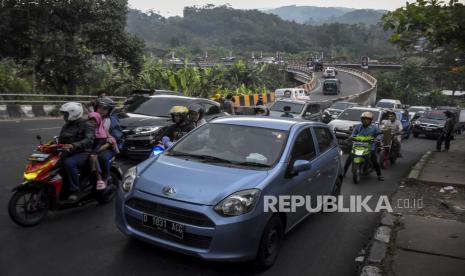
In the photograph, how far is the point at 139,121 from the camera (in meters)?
10.7

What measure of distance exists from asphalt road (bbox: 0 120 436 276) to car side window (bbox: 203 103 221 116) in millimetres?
5531

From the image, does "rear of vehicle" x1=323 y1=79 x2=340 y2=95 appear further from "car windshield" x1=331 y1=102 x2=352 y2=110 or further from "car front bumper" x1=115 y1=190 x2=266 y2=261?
"car front bumper" x1=115 y1=190 x2=266 y2=261

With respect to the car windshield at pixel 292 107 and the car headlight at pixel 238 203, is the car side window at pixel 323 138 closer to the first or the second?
the car headlight at pixel 238 203

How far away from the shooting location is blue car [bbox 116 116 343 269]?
4699 millimetres

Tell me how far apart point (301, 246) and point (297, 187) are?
82 centimetres

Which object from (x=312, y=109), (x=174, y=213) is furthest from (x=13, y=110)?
(x=174, y=213)

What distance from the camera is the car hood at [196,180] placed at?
4.77m

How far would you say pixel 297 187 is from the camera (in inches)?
230

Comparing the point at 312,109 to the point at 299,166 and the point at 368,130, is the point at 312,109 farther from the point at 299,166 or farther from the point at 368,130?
the point at 299,166

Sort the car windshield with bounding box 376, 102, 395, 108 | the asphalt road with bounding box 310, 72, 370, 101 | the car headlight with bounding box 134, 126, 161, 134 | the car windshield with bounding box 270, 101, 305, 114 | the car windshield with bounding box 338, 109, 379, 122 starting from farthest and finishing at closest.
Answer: the asphalt road with bounding box 310, 72, 370, 101 → the car windshield with bounding box 376, 102, 395, 108 → the car windshield with bounding box 338, 109, 379, 122 → the car windshield with bounding box 270, 101, 305, 114 → the car headlight with bounding box 134, 126, 161, 134

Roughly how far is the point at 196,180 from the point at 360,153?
669cm

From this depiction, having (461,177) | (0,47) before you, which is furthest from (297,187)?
(0,47)

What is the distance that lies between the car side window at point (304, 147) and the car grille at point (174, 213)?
5.22ft

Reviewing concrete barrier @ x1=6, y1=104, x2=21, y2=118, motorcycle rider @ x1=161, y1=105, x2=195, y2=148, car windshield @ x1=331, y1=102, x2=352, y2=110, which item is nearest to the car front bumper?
motorcycle rider @ x1=161, y1=105, x2=195, y2=148
